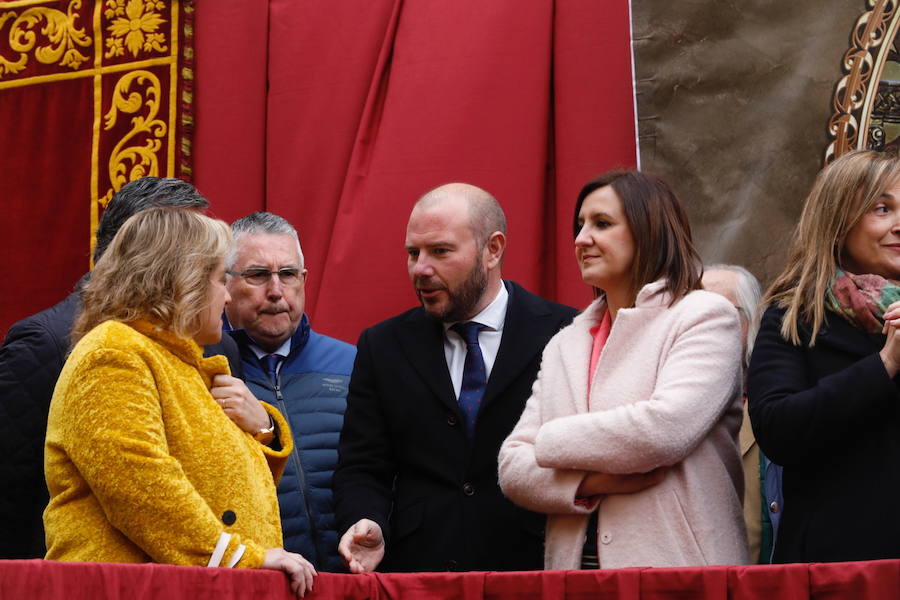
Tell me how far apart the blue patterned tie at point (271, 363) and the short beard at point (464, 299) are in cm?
46

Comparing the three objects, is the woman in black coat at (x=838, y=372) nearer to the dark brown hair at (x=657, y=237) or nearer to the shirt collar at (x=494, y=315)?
the dark brown hair at (x=657, y=237)

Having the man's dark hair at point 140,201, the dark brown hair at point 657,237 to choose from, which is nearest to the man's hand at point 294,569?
the dark brown hair at point 657,237

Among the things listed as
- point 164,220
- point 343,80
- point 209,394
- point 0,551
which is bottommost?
point 0,551

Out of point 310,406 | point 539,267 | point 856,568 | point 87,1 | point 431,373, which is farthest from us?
point 87,1

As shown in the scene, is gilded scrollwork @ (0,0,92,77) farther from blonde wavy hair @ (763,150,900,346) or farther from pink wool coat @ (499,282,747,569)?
blonde wavy hair @ (763,150,900,346)

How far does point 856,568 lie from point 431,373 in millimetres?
1175

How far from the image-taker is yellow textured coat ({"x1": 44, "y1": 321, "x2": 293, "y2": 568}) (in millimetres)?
2014

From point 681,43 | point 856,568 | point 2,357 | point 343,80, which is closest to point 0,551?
point 2,357

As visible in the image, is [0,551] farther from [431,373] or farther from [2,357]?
[431,373]

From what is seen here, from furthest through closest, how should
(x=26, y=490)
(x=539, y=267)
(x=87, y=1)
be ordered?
(x=87, y=1)
(x=539, y=267)
(x=26, y=490)

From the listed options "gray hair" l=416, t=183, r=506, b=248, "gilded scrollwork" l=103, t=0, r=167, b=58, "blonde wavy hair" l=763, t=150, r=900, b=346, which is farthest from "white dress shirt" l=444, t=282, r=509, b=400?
"gilded scrollwork" l=103, t=0, r=167, b=58

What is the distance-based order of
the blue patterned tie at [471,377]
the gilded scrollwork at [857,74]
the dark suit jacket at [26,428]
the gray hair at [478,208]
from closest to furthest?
the dark suit jacket at [26,428]
the blue patterned tie at [471,377]
the gray hair at [478,208]
the gilded scrollwork at [857,74]

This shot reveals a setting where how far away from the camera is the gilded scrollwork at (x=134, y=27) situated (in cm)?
427

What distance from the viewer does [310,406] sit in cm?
309
